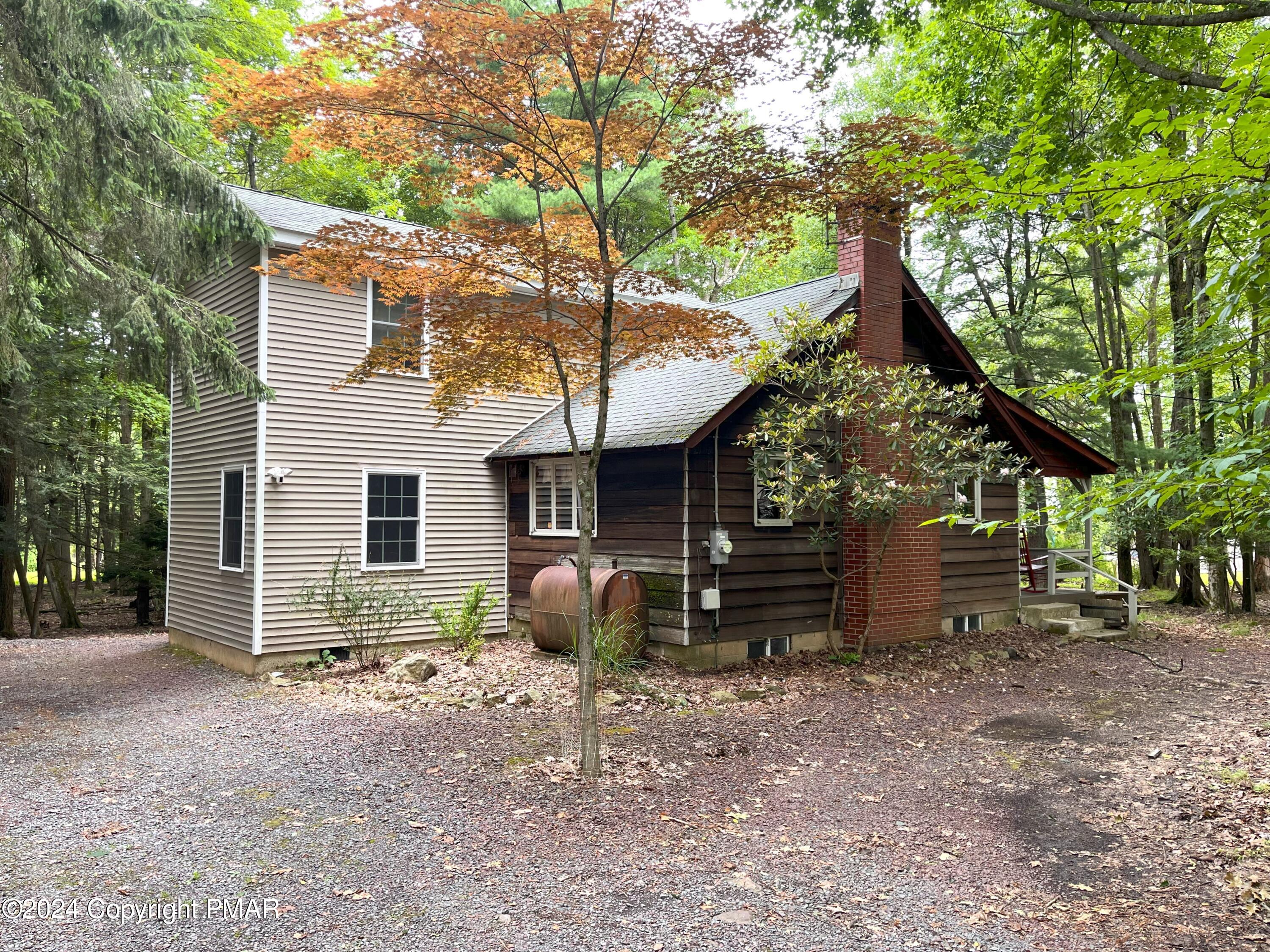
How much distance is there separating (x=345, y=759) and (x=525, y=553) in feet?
20.5

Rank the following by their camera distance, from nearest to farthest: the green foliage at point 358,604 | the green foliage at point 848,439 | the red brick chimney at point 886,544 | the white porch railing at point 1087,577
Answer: the green foliage at point 848,439 → the green foliage at point 358,604 → the red brick chimney at point 886,544 → the white porch railing at point 1087,577

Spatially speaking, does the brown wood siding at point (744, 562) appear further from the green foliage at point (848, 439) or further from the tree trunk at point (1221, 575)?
the tree trunk at point (1221, 575)

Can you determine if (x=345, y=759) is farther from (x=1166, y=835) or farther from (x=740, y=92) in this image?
(x=740, y=92)

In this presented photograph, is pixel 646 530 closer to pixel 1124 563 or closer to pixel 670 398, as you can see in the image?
pixel 670 398

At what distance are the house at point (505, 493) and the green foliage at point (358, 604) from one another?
18 cm

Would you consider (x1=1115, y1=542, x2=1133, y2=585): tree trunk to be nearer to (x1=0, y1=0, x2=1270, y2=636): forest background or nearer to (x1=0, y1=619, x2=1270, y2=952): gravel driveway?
(x1=0, y1=0, x2=1270, y2=636): forest background

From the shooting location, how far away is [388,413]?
11930mm

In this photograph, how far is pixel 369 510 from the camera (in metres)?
11.7

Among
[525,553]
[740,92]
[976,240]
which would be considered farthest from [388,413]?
[976,240]

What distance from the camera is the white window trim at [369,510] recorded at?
11.5 meters

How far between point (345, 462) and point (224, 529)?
205 cm

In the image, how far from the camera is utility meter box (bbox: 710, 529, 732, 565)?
1007cm

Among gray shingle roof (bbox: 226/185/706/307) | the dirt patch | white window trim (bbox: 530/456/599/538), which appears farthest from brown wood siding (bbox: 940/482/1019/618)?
gray shingle roof (bbox: 226/185/706/307)

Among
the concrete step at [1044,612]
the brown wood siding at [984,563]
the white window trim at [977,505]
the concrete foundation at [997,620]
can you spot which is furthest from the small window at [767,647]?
the concrete step at [1044,612]
